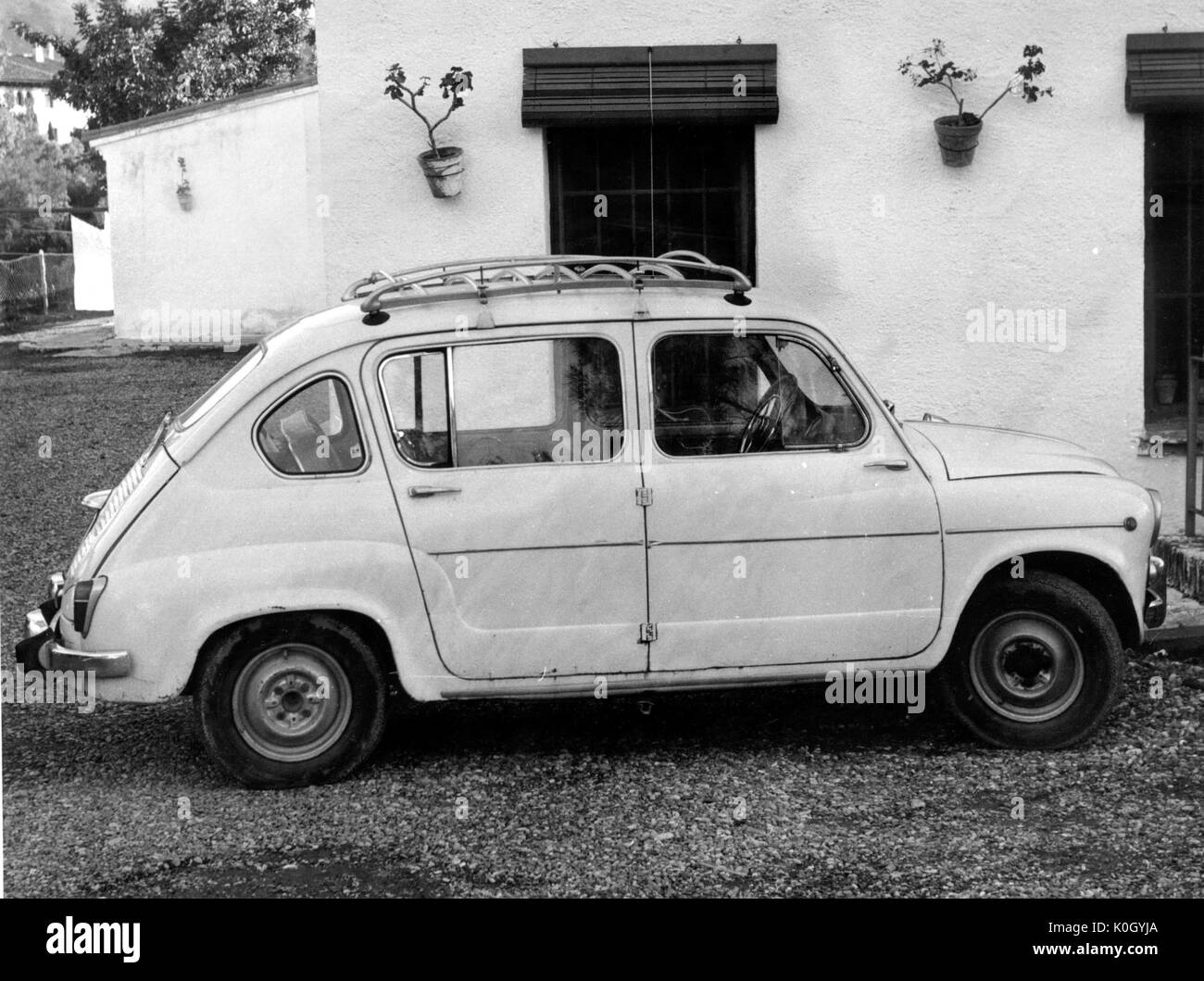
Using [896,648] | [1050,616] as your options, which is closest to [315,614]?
[896,648]

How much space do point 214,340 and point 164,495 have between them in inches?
776

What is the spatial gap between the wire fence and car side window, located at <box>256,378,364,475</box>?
26368 millimetres

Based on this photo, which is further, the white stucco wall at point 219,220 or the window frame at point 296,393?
the white stucco wall at point 219,220

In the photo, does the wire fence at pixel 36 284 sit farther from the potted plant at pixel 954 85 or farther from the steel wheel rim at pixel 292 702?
the steel wheel rim at pixel 292 702

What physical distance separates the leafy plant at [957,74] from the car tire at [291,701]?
544cm

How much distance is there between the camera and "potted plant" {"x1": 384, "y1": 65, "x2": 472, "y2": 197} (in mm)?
9656

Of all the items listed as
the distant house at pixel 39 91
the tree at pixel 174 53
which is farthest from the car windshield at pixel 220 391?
the tree at pixel 174 53

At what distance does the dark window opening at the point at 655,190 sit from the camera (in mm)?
10047

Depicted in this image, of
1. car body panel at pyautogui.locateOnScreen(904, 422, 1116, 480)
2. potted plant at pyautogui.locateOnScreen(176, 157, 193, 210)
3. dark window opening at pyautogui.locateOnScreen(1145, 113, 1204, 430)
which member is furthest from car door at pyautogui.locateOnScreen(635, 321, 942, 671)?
potted plant at pyautogui.locateOnScreen(176, 157, 193, 210)

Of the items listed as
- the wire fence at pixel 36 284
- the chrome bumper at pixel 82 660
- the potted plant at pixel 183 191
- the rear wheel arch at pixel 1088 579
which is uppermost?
the potted plant at pixel 183 191

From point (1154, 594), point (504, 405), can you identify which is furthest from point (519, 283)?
point (1154, 594)

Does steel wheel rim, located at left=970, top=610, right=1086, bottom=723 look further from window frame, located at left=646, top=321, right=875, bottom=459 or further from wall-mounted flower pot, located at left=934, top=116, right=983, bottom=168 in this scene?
wall-mounted flower pot, located at left=934, top=116, right=983, bottom=168

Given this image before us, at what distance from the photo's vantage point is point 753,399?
21.1ft

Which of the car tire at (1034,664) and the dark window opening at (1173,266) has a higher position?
the dark window opening at (1173,266)
